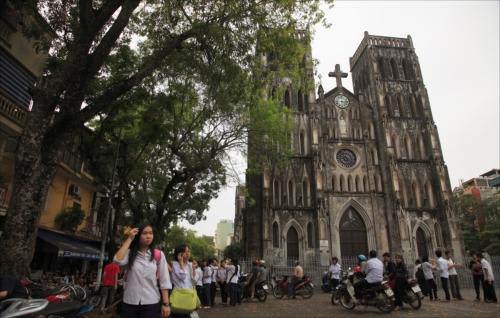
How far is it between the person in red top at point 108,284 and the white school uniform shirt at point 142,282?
4.12m

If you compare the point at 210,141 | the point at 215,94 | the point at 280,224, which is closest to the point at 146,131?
the point at 215,94

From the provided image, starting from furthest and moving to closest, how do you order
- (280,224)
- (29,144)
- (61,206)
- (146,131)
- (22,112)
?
(280,224), (61,206), (22,112), (146,131), (29,144)

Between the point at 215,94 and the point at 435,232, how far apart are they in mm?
22150

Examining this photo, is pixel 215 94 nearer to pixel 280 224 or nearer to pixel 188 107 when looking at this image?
pixel 188 107

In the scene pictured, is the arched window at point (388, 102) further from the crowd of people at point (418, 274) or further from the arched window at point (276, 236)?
the crowd of people at point (418, 274)

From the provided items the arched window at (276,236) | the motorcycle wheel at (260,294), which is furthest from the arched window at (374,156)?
the motorcycle wheel at (260,294)

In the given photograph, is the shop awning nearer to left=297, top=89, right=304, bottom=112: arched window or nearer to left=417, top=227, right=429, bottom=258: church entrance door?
left=297, top=89, right=304, bottom=112: arched window

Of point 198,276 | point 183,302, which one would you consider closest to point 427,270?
point 198,276

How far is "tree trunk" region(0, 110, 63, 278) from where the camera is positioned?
5.29 meters

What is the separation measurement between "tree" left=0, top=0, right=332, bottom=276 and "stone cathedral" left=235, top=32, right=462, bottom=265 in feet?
48.0

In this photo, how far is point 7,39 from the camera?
449 inches

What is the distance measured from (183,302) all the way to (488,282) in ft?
→ 32.6

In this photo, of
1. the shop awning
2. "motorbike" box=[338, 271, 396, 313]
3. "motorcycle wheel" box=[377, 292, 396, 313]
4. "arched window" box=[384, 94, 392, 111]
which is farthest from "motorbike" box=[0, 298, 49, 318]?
"arched window" box=[384, 94, 392, 111]

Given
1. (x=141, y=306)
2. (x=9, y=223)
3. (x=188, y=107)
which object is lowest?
(x=141, y=306)
